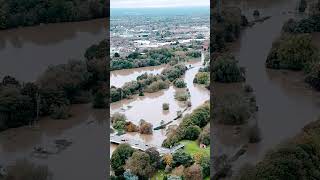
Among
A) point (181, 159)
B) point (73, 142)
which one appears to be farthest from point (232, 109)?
point (73, 142)

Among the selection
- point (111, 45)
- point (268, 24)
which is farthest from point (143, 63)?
point (268, 24)

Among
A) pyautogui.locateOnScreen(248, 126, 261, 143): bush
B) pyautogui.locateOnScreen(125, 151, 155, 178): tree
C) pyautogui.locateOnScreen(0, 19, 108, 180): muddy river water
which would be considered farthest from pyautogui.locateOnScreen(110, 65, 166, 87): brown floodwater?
pyautogui.locateOnScreen(248, 126, 261, 143): bush

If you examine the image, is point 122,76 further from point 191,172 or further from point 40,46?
point 191,172

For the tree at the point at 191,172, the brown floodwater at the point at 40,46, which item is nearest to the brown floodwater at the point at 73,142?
the brown floodwater at the point at 40,46

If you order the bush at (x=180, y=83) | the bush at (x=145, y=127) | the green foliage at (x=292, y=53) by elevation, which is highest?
the green foliage at (x=292, y=53)

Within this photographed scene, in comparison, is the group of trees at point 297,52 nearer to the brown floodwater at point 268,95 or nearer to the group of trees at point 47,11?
the brown floodwater at point 268,95

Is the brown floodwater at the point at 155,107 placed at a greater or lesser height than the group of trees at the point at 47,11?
lesser
